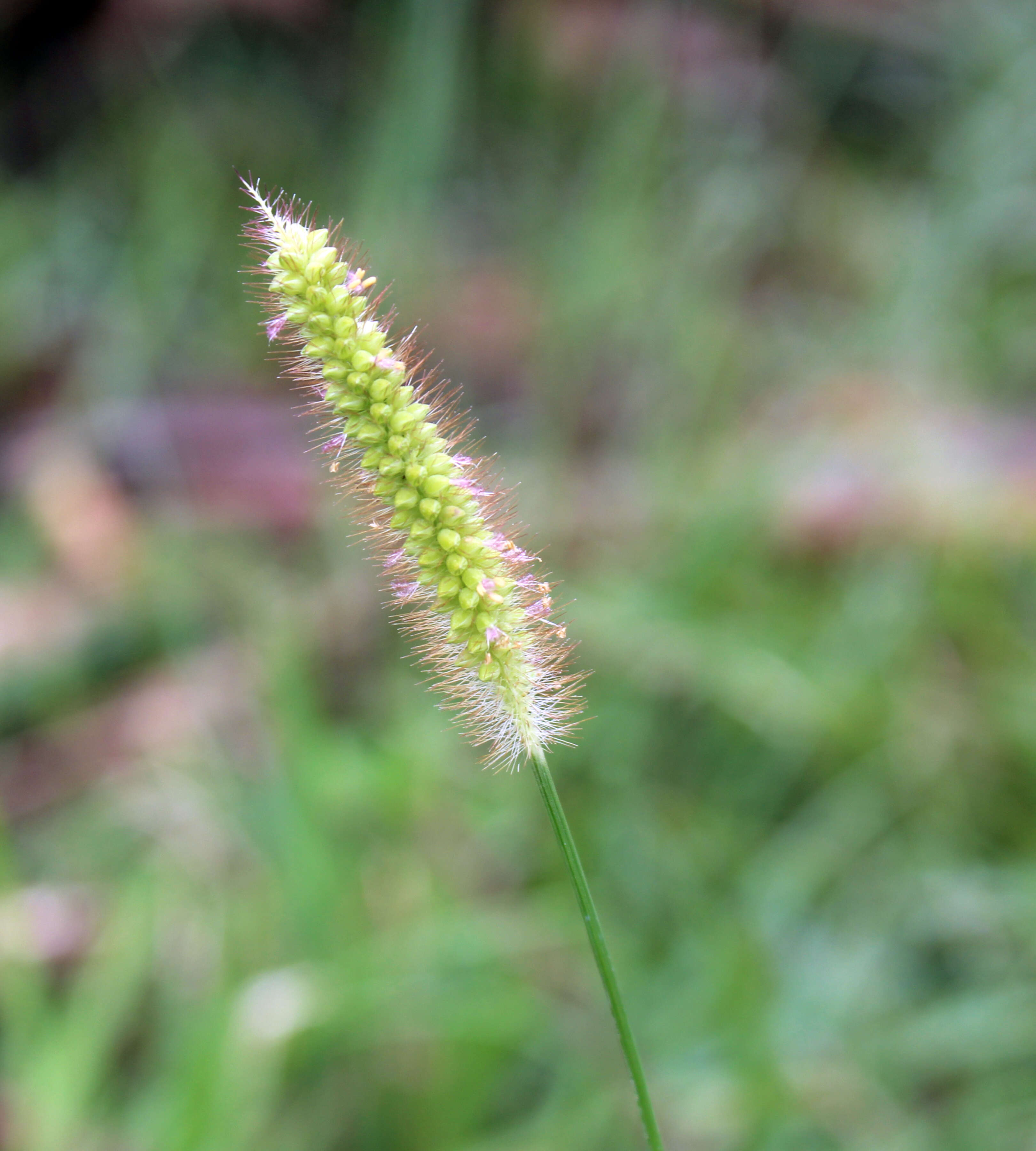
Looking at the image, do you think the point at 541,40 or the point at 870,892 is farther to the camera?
the point at 541,40

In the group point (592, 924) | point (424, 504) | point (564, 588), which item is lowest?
point (592, 924)

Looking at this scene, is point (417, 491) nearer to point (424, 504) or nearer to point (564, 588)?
→ point (424, 504)

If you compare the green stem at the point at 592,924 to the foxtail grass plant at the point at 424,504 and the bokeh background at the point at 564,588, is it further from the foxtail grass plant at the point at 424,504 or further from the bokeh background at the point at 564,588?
the bokeh background at the point at 564,588

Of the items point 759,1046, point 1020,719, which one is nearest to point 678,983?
point 759,1046

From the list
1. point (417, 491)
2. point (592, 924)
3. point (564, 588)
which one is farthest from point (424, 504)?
point (564, 588)

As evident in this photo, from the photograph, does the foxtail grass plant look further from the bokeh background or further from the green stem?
the bokeh background

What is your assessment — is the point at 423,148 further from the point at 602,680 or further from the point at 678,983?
the point at 678,983

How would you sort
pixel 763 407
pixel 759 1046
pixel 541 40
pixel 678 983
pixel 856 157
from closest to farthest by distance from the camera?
pixel 759 1046
pixel 678 983
pixel 763 407
pixel 541 40
pixel 856 157

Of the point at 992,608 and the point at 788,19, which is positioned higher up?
the point at 788,19
